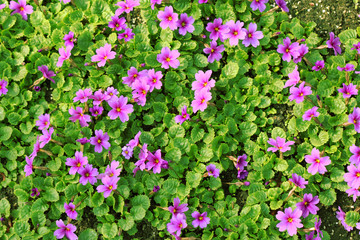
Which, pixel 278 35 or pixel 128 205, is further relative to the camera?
pixel 278 35

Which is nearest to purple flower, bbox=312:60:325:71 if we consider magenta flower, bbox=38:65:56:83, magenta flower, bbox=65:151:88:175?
magenta flower, bbox=65:151:88:175

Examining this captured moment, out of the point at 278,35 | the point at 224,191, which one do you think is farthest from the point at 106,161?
the point at 278,35

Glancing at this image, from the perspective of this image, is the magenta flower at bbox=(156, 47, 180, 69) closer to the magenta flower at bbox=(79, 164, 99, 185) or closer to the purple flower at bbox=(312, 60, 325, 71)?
the magenta flower at bbox=(79, 164, 99, 185)

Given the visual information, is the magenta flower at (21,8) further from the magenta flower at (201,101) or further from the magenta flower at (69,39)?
the magenta flower at (201,101)

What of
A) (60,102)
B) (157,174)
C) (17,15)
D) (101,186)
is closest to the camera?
(101,186)

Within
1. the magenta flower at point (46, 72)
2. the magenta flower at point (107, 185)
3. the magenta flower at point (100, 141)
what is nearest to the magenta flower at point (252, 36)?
the magenta flower at point (100, 141)

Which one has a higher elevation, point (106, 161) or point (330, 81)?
point (330, 81)

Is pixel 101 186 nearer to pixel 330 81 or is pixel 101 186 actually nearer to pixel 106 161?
pixel 106 161

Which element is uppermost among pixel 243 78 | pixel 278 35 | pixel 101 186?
pixel 278 35
